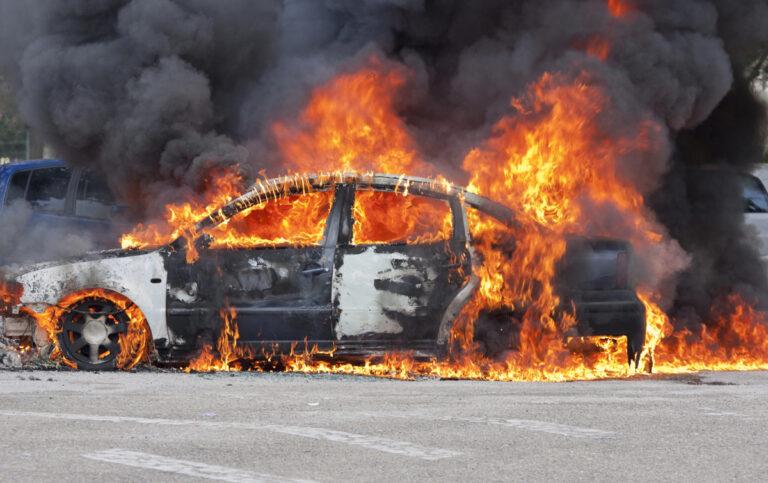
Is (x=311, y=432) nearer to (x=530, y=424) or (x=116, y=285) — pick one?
(x=530, y=424)

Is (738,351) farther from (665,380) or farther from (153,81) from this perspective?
(153,81)

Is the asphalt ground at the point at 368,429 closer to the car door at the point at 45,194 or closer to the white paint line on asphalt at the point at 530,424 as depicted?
the white paint line on asphalt at the point at 530,424

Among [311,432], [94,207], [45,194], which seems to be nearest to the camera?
[311,432]

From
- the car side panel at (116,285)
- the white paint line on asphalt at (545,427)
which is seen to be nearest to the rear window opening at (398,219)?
the car side panel at (116,285)

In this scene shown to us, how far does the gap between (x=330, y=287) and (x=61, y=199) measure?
18.7ft

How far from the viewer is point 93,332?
1047 cm

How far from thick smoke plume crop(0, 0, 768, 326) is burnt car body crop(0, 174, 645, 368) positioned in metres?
2.20

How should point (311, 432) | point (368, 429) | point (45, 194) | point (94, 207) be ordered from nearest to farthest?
point (311, 432) → point (368, 429) → point (94, 207) → point (45, 194)

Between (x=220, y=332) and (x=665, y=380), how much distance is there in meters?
3.29

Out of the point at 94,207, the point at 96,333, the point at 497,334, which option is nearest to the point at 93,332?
the point at 96,333

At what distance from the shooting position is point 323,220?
1052 centimetres

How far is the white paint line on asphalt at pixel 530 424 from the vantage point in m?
7.60

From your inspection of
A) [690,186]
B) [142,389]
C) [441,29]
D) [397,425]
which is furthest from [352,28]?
[397,425]

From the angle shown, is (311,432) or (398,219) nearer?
(311,432)
